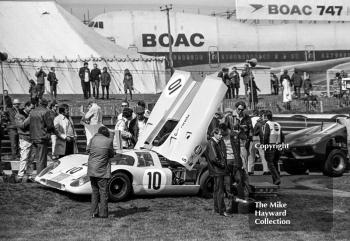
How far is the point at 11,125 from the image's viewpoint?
18938mm

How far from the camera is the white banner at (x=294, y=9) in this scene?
51469mm

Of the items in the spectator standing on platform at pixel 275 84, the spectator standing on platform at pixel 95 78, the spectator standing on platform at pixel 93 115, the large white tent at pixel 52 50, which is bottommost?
the spectator standing on platform at pixel 93 115

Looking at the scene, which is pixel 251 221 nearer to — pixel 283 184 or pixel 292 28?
pixel 283 184

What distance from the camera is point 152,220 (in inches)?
488

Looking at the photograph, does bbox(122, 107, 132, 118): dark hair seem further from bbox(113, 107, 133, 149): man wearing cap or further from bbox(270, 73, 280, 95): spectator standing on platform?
bbox(270, 73, 280, 95): spectator standing on platform

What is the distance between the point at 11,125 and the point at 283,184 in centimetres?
719

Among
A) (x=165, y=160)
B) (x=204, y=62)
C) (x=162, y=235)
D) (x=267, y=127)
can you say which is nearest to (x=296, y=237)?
(x=162, y=235)

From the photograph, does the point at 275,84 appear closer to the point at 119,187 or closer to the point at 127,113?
the point at 127,113

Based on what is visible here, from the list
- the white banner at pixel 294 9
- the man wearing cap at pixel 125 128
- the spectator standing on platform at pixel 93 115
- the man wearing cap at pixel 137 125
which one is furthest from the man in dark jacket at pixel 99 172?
the white banner at pixel 294 9

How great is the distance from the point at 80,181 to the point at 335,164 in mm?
7634

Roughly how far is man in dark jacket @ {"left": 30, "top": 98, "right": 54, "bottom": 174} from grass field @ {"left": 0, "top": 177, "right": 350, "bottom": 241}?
69cm

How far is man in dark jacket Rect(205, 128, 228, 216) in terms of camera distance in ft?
42.7

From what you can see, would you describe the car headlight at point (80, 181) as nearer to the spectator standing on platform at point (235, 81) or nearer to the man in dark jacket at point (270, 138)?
the man in dark jacket at point (270, 138)

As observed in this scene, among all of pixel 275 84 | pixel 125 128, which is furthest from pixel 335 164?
pixel 275 84
